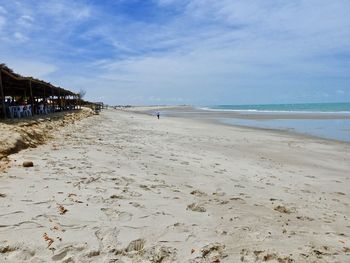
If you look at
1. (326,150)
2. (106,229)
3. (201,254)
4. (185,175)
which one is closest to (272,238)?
(201,254)

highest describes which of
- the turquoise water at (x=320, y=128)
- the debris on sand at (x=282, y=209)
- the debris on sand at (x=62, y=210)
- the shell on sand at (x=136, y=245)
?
the debris on sand at (x=62, y=210)

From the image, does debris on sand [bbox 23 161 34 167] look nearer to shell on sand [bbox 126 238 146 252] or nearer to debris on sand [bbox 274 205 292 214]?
shell on sand [bbox 126 238 146 252]

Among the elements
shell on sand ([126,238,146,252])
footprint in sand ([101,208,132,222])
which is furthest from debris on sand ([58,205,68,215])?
shell on sand ([126,238,146,252])

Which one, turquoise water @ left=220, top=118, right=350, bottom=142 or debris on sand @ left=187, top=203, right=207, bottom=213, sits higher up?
debris on sand @ left=187, top=203, right=207, bottom=213

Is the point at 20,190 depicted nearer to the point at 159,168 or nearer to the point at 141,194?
the point at 141,194

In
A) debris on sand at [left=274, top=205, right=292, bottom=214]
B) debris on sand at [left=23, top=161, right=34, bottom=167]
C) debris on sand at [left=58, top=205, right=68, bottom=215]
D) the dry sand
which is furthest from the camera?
debris on sand at [left=23, top=161, right=34, bottom=167]

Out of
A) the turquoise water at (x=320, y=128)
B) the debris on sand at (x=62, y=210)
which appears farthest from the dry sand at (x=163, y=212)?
the turquoise water at (x=320, y=128)

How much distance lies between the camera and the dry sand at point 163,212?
12.1 feet

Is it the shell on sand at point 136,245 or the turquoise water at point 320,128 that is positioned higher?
the shell on sand at point 136,245

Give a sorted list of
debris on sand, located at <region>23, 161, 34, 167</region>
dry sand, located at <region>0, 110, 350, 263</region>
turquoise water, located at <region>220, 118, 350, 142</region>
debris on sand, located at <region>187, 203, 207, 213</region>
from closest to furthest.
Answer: dry sand, located at <region>0, 110, 350, 263</region> → debris on sand, located at <region>187, 203, 207, 213</region> → debris on sand, located at <region>23, 161, 34, 167</region> → turquoise water, located at <region>220, 118, 350, 142</region>

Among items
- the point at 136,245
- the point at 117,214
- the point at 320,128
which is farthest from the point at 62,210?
the point at 320,128

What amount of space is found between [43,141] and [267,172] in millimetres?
6783

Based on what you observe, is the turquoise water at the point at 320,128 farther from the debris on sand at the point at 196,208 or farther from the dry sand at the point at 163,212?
the debris on sand at the point at 196,208

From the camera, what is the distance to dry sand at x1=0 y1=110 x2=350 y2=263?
3701mm
